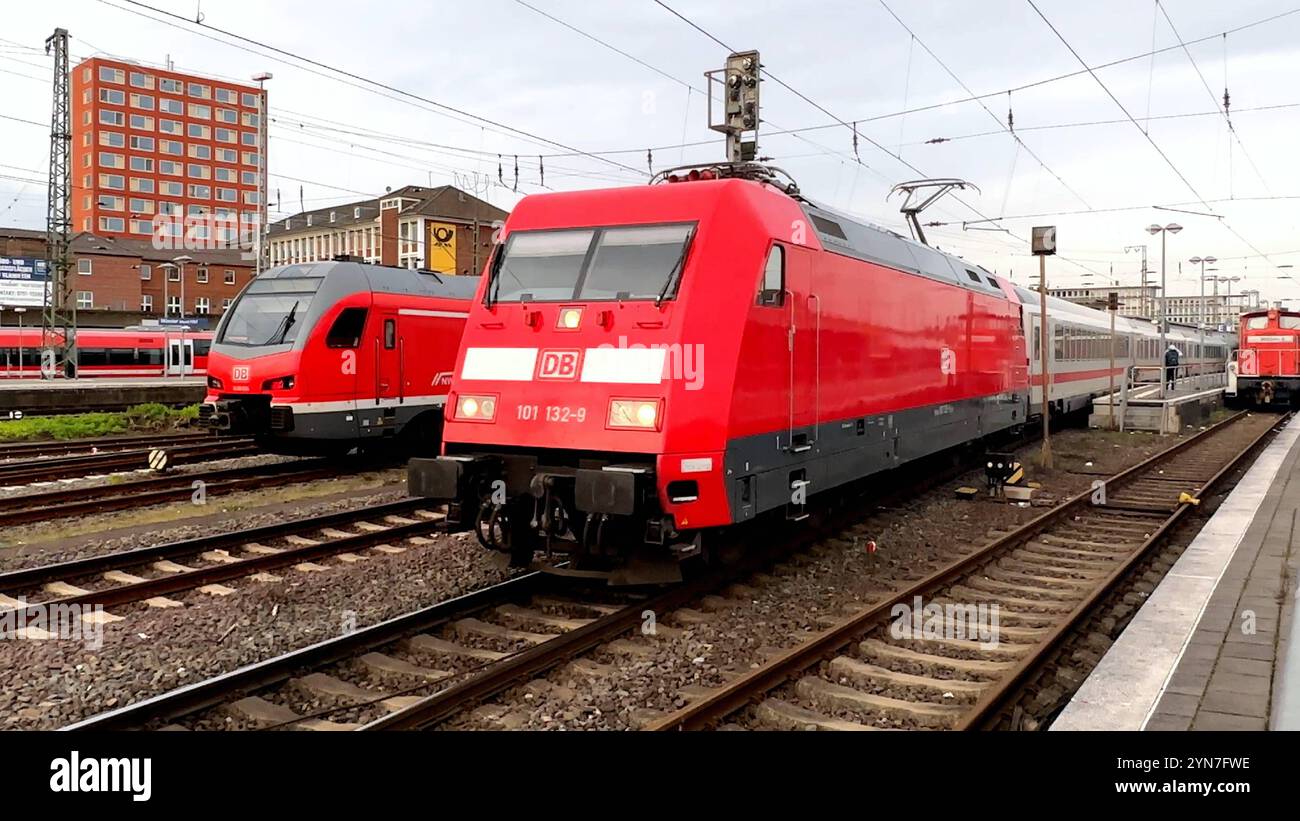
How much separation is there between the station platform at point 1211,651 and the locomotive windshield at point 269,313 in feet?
40.7

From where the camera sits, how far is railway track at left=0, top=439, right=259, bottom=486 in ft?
48.2

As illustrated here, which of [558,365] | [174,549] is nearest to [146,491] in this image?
[174,549]

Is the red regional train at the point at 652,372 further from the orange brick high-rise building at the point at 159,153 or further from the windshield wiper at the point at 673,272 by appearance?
the orange brick high-rise building at the point at 159,153

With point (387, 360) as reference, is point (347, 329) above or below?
above

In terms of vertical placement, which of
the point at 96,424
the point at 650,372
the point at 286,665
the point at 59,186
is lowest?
the point at 286,665

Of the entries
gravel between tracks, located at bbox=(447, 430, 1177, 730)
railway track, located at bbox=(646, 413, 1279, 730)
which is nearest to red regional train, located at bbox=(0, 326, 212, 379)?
gravel between tracks, located at bbox=(447, 430, 1177, 730)

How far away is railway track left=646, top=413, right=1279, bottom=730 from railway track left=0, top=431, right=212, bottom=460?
52.2ft

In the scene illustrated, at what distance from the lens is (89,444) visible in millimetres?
19219

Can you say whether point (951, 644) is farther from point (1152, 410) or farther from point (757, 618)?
point (1152, 410)

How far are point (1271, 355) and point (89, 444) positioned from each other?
36497 millimetres

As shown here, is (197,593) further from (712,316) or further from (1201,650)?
(1201,650)

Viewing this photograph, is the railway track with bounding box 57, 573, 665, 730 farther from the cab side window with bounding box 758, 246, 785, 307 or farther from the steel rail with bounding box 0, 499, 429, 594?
the steel rail with bounding box 0, 499, 429, 594

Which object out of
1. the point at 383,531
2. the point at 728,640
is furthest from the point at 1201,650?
the point at 383,531

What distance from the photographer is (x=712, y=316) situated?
25.0ft
